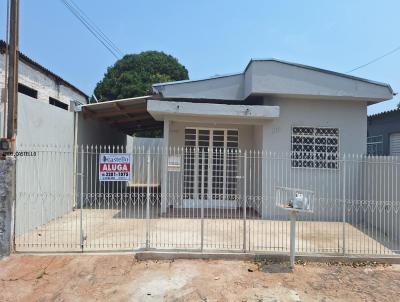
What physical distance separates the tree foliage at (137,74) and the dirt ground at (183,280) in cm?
2173

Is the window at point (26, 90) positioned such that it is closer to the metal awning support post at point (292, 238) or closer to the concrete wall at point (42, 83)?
the concrete wall at point (42, 83)

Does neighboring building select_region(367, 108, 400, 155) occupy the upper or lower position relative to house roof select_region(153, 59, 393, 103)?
lower

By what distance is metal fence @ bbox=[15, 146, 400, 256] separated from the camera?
23.3 ft

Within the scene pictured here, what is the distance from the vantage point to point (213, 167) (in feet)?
36.6

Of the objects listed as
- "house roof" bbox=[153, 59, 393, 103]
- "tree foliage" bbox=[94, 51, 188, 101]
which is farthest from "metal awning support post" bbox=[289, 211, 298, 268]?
"tree foliage" bbox=[94, 51, 188, 101]

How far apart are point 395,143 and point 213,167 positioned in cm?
820

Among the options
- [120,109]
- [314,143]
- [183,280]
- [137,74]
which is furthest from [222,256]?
[137,74]

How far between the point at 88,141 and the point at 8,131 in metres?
6.45

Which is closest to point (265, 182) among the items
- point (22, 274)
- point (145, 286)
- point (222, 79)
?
point (222, 79)

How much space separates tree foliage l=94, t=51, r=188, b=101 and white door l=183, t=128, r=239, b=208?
1620 cm

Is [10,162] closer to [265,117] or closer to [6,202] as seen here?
[6,202]

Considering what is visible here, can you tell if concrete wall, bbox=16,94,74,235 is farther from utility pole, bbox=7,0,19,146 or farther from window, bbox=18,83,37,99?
window, bbox=18,83,37,99

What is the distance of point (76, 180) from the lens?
37.5 ft

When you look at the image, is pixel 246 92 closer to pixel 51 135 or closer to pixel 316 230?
pixel 316 230
